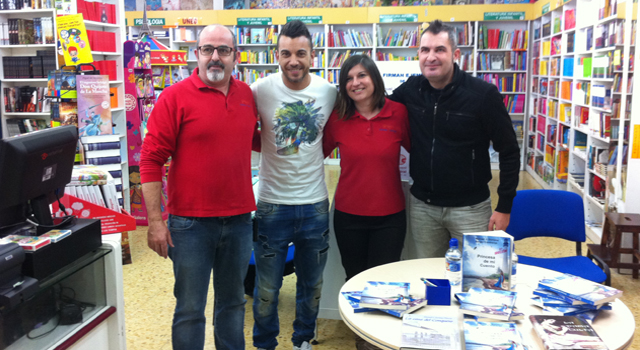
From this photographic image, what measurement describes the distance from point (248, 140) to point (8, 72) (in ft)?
16.4

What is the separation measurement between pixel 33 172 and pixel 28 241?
22 centimetres

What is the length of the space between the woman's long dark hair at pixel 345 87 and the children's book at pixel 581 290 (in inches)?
43.3

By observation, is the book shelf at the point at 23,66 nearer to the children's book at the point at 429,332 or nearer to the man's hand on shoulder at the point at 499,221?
the man's hand on shoulder at the point at 499,221

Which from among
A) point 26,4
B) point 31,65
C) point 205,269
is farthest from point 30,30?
point 205,269

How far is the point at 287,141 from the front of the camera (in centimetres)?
244

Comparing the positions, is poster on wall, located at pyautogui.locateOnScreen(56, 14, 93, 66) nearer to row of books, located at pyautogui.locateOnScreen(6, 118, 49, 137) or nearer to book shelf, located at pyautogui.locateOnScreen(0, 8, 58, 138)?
book shelf, located at pyautogui.locateOnScreen(0, 8, 58, 138)

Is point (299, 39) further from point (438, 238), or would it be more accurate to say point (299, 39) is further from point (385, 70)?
point (385, 70)

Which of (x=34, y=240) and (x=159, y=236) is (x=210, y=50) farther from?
(x=34, y=240)

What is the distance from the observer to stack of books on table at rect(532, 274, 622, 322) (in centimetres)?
172

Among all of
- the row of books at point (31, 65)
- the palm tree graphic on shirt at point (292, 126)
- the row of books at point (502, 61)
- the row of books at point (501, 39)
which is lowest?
A: the palm tree graphic on shirt at point (292, 126)

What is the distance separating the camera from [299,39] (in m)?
2.32

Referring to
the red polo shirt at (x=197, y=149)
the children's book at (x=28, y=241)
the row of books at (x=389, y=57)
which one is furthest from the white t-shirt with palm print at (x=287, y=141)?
the row of books at (x=389, y=57)

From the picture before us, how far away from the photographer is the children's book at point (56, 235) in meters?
1.74

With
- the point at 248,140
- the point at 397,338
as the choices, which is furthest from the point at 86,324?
the point at 397,338
